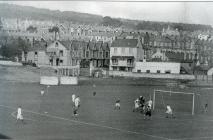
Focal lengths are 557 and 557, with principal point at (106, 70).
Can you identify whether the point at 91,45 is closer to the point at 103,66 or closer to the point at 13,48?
the point at 103,66

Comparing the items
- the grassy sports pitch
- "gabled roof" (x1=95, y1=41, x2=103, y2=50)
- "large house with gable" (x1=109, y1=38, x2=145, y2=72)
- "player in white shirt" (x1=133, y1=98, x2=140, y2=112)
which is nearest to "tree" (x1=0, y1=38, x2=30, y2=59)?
the grassy sports pitch

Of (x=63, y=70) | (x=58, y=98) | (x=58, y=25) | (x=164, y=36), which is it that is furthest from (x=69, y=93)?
(x=164, y=36)

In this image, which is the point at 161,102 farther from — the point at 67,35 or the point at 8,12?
the point at 8,12

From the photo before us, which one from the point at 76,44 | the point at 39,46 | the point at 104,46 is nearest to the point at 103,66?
the point at 104,46

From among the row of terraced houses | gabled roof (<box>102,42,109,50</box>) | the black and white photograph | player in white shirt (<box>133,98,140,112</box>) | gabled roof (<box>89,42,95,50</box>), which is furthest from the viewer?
player in white shirt (<box>133,98,140,112</box>)

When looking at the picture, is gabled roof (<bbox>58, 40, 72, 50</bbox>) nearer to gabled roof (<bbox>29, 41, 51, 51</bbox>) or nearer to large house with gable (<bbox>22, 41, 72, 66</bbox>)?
large house with gable (<bbox>22, 41, 72, 66</bbox>)

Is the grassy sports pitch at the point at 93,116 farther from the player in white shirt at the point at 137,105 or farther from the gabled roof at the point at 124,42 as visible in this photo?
the gabled roof at the point at 124,42
